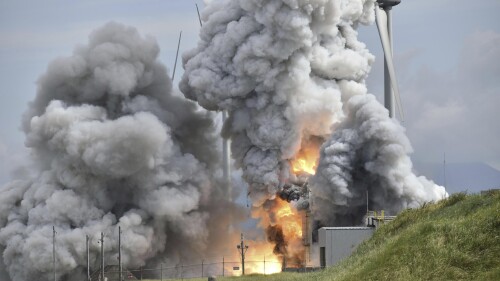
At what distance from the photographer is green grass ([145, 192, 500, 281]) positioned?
146 ft

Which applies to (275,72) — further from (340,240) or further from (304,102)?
(340,240)

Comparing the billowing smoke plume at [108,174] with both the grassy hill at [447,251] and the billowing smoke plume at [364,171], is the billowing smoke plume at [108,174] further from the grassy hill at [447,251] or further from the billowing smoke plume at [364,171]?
the grassy hill at [447,251]

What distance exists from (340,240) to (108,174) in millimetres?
30836

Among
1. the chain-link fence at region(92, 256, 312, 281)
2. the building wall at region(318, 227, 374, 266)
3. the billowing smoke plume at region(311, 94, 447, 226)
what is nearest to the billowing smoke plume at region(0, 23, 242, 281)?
the chain-link fence at region(92, 256, 312, 281)

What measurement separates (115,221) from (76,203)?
4372mm

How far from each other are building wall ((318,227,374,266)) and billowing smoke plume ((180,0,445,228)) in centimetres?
1096

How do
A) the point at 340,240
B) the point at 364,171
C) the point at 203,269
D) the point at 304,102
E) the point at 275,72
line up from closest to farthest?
the point at 340,240 → the point at 275,72 → the point at 364,171 → the point at 304,102 → the point at 203,269

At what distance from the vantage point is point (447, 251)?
46.3m

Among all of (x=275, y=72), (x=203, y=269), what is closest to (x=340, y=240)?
(x=275, y=72)

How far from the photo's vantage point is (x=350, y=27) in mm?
108812

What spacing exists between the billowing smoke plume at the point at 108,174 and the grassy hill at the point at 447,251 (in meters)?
56.8

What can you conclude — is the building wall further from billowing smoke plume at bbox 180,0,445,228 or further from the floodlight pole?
the floodlight pole

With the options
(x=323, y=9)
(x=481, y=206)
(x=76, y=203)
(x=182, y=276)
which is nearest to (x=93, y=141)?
(x=76, y=203)

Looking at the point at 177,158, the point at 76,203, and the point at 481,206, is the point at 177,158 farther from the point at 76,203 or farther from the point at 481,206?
the point at 481,206
